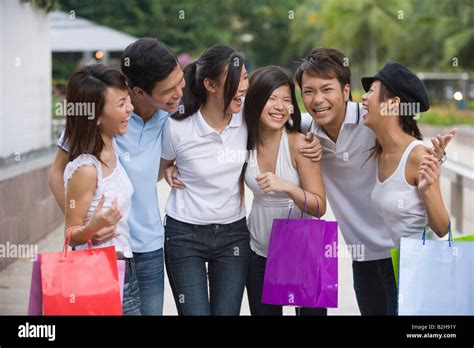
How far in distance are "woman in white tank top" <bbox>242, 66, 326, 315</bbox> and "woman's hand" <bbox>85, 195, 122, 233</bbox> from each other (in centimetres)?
56

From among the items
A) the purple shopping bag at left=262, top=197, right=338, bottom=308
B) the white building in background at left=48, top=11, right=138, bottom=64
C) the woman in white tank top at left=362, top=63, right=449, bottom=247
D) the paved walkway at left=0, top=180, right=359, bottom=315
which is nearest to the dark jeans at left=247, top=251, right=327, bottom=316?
the purple shopping bag at left=262, top=197, right=338, bottom=308

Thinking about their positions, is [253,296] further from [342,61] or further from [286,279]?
[342,61]

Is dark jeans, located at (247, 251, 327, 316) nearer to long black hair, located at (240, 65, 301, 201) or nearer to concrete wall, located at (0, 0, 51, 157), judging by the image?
long black hair, located at (240, 65, 301, 201)

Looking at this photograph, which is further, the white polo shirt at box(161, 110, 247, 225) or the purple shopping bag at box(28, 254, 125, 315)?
the white polo shirt at box(161, 110, 247, 225)

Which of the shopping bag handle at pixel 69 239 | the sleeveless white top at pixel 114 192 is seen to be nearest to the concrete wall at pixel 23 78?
the sleeveless white top at pixel 114 192

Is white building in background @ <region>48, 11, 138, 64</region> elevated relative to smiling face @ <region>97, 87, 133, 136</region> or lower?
elevated

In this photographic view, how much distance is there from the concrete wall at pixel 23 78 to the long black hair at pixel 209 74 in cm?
387

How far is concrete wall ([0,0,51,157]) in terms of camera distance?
6984 millimetres

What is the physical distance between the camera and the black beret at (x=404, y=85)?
276cm

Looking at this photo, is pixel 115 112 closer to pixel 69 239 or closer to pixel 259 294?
pixel 69 239

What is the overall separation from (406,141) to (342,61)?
41cm

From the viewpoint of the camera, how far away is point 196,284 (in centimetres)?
292

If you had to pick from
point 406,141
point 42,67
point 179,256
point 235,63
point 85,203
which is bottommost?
point 179,256
